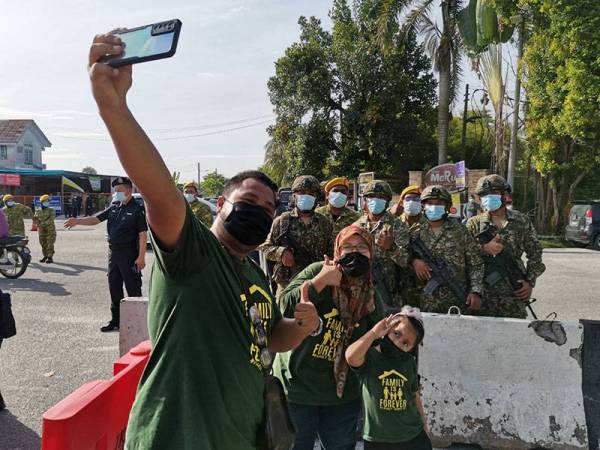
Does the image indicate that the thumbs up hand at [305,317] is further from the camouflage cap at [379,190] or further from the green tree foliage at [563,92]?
the green tree foliage at [563,92]

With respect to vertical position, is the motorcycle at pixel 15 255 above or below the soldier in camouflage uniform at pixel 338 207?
below

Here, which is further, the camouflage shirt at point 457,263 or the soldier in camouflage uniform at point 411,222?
the soldier in camouflage uniform at point 411,222

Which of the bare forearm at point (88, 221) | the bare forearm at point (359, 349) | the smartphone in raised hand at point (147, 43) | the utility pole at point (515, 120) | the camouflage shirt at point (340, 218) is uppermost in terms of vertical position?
the utility pole at point (515, 120)

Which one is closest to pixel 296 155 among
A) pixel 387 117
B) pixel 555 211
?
pixel 387 117

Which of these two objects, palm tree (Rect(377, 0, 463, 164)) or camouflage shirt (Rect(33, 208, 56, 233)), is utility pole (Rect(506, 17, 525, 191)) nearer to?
palm tree (Rect(377, 0, 463, 164))

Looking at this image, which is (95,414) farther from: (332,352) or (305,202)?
(305,202)

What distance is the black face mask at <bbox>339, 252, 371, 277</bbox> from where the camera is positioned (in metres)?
2.53

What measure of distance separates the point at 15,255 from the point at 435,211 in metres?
8.40

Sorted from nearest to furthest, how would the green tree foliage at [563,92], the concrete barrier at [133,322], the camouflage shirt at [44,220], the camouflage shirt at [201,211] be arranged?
1. the concrete barrier at [133,322]
2. the camouflage shirt at [201,211]
3. the camouflage shirt at [44,220]
4. the green tree foliage at [563,92]

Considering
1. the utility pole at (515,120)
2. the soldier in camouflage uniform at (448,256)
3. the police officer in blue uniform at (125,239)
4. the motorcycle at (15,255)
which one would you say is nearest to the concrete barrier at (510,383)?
the soldier in camouflage uniform at (448,256)

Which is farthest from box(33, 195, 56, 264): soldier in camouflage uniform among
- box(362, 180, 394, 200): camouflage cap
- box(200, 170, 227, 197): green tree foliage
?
box(200, 170, 227, 197): green tree foliage

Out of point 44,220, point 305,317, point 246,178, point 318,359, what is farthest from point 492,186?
point 44,220

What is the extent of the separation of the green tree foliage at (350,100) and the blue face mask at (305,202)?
17631 millimetres

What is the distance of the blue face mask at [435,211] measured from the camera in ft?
14.6
